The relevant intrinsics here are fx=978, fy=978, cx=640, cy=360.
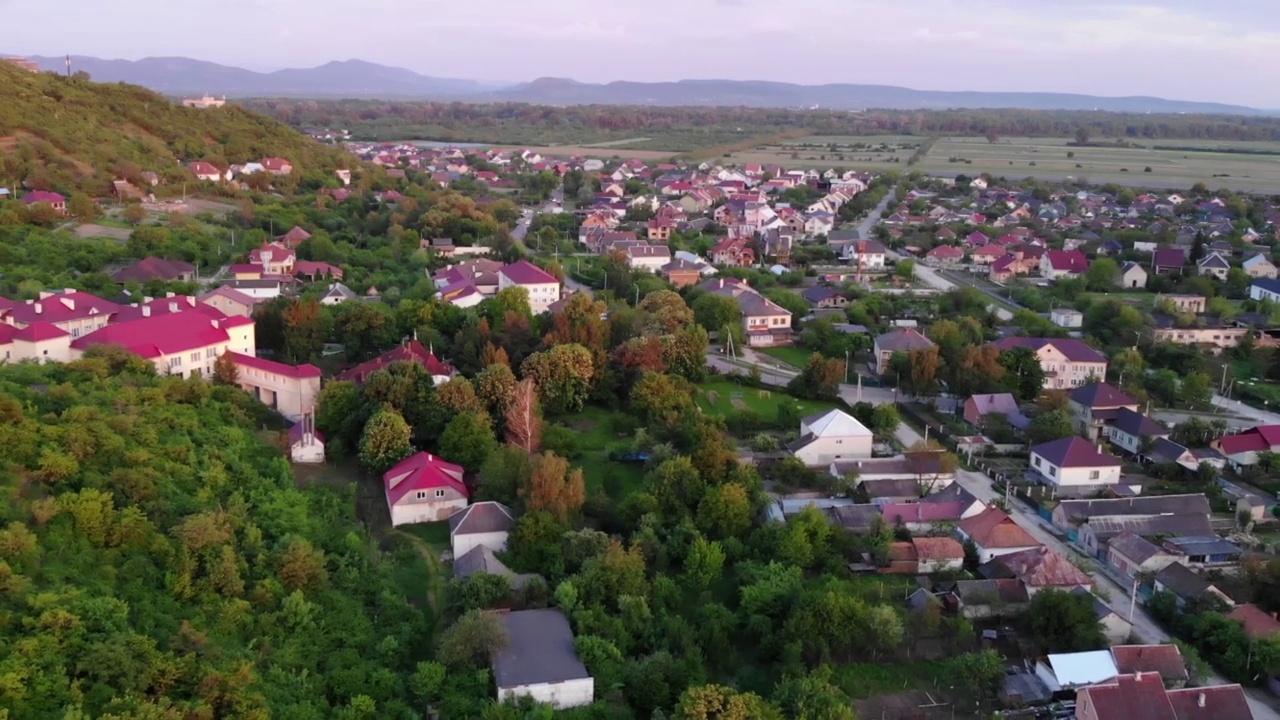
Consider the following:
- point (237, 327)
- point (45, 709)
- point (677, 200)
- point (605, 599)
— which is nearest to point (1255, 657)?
point (605, 599)

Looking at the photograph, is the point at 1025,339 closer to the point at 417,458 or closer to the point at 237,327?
the point at 417,458

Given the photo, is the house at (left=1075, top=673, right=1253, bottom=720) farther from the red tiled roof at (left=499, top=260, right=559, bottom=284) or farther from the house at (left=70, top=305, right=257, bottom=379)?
the red tiled roof at (left=499, top=260, right=559, bottom=284)

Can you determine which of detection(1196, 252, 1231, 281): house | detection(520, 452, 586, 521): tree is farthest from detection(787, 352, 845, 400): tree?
detection(1196, 252, 1231, 281): house

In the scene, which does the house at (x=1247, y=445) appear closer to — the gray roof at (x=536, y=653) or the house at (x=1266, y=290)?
the gray roof at (x=536, y=653)

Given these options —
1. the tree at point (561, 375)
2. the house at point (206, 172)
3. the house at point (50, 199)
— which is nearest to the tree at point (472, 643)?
the tree at point (561, 375)

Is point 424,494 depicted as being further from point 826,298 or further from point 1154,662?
point 826,298

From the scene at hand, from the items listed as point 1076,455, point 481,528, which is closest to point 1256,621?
point 1076,455
